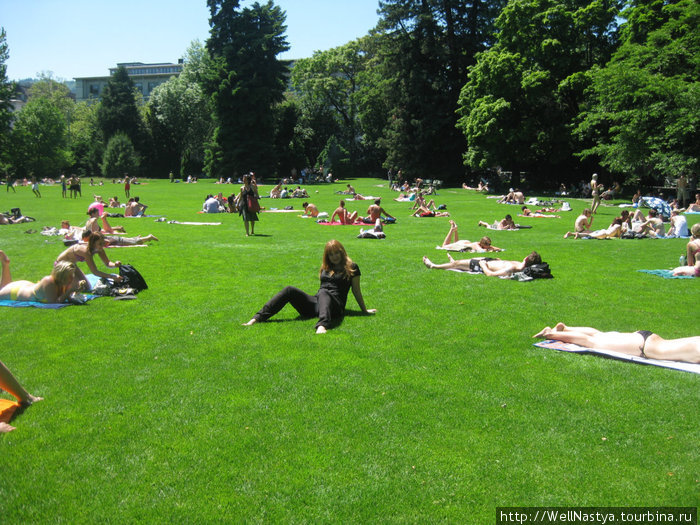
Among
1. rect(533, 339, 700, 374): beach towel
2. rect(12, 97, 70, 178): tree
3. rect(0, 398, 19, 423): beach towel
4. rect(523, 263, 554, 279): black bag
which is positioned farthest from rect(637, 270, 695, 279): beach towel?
rect(12, 97, 70, 178): tree

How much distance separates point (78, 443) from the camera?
4.47 metres

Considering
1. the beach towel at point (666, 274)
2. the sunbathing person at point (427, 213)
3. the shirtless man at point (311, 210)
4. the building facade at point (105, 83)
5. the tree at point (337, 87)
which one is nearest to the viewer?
the beach towel at point (666, 274)

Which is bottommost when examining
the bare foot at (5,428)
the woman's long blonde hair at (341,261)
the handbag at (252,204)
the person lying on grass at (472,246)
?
the bare foot at (5,428)

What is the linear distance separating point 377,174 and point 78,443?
63712 millimetres

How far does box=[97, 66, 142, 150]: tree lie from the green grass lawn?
71.4 metres

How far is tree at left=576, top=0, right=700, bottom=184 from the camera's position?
1073 inches

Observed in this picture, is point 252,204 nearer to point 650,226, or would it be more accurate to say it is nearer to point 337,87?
point 650,226

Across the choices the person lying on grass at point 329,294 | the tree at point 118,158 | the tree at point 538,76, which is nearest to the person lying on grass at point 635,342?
the person lying on grass at point 329,294

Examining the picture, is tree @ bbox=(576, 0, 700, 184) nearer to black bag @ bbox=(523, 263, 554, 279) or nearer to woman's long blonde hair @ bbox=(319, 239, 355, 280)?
black bag @ bbox=(523, 263, 554, 279)

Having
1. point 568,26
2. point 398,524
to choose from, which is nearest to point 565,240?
point 398,524

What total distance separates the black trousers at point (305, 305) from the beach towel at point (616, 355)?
9.18 feet

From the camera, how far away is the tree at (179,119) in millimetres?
71812

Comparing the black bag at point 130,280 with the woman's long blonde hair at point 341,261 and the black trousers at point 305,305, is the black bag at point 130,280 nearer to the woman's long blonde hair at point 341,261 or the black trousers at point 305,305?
the black trousers at point 305,305

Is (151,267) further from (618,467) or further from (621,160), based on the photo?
(621,160)
